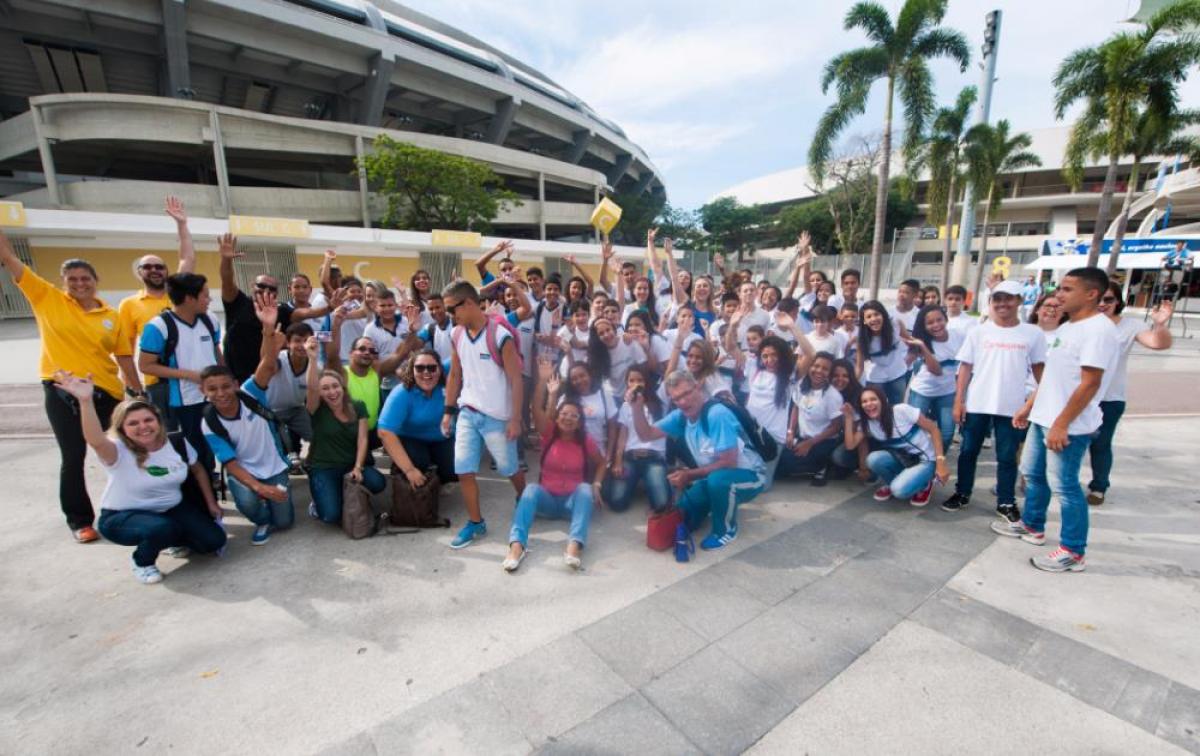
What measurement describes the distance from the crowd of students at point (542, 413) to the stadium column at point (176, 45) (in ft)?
82.7

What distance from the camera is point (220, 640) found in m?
2.55

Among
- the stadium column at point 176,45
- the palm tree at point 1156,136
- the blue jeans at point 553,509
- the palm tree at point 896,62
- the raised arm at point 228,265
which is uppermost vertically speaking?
the stadium column at point 176,45

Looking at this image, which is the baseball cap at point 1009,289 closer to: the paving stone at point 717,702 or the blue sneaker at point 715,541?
the blue sneaker at point 715,541

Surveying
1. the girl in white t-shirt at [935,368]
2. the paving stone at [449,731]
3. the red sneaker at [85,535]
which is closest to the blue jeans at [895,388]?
the girl in white t-shirt at [935,368]

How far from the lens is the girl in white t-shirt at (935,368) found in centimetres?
462

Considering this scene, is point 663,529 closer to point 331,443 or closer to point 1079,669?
point 1079,669

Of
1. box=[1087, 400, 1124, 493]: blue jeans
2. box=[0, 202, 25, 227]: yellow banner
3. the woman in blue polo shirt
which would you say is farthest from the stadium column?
box=[1087, 400, 1124, 493]: blue jeans

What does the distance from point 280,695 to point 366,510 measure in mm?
1474

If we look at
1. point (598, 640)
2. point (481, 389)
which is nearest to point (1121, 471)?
point (598, 640)

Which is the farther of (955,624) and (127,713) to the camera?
(955,624)

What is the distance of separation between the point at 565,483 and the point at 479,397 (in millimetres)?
875

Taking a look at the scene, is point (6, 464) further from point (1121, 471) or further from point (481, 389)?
point (1121, 471)

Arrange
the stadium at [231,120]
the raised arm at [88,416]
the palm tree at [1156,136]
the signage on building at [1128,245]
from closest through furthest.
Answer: the raised arm at [88,416]
the palm tree at [1156,136]
the stadium at [231,120]
the signage on building at [1128,245]

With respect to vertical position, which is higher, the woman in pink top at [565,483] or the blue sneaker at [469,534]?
the woman in pink top at [565,483]
